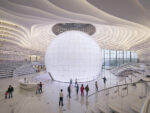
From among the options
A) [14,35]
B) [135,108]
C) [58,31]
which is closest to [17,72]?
[14,35]

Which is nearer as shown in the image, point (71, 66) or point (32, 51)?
point (71, 66)

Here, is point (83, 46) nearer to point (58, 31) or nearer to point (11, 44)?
point (58, 31)

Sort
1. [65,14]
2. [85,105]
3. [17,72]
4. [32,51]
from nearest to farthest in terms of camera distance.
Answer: [85,105], [65,14], [17,72], [32,51]

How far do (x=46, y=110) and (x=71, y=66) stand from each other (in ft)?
28.7

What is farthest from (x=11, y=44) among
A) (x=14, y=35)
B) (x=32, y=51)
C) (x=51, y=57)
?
(x=51, y=57)

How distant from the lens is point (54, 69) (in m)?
15.0

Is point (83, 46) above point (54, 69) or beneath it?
above

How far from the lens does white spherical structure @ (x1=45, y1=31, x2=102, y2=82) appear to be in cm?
1440

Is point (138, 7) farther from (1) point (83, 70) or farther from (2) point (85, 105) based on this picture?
(1) point (83, 70)

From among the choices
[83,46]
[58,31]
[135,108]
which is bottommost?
[135,108]

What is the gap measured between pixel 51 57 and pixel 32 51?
85.8 ft

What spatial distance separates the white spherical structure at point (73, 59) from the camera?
14398 mm

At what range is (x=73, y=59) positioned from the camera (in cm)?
1455

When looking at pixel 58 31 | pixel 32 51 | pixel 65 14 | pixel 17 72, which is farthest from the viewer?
pixel 32 51
